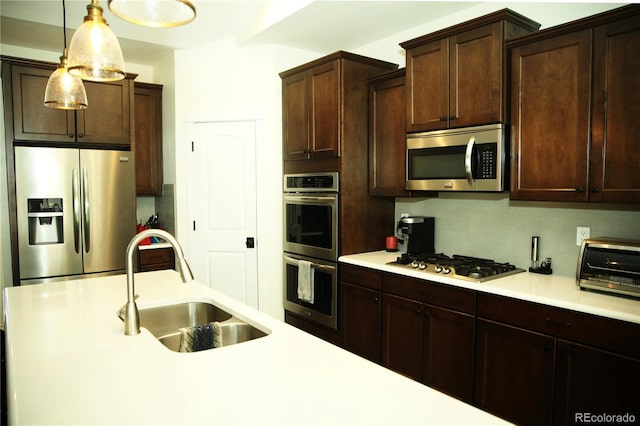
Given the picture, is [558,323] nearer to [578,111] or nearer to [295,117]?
[578,111]

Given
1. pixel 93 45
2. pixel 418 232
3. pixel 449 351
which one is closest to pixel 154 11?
pixel 93 45

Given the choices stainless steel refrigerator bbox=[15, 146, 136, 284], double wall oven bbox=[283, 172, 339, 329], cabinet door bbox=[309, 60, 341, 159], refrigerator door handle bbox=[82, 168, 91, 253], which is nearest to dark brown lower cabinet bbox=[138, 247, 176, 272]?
stainless steel refrigerator bbox=[15, 146, 136, 284]

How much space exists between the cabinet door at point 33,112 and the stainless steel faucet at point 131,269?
2851 mm

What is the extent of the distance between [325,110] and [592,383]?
2.60 metres

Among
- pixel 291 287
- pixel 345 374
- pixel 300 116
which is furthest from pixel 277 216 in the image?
pixel 345 374

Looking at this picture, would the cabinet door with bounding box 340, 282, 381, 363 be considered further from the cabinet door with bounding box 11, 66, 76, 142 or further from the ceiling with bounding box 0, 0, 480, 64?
the cabinet door with bounding box 11, 66, 76, 142

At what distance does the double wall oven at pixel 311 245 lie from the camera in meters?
3.59

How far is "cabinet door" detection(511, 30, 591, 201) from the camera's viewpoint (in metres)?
2.37

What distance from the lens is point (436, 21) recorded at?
3.46 m

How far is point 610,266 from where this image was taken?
223 cm

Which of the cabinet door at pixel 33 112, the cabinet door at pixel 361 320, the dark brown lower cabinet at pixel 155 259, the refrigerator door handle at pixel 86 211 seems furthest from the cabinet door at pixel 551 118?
the cabinet door at pixel 33 112

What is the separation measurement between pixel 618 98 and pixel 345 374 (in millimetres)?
1997

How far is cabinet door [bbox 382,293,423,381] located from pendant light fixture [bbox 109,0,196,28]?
2.22 m

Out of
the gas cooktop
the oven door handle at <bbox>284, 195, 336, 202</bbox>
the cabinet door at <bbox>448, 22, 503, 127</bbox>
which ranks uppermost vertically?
the cabinet door at <bbox>448, 22, 503, 127</bbox>
